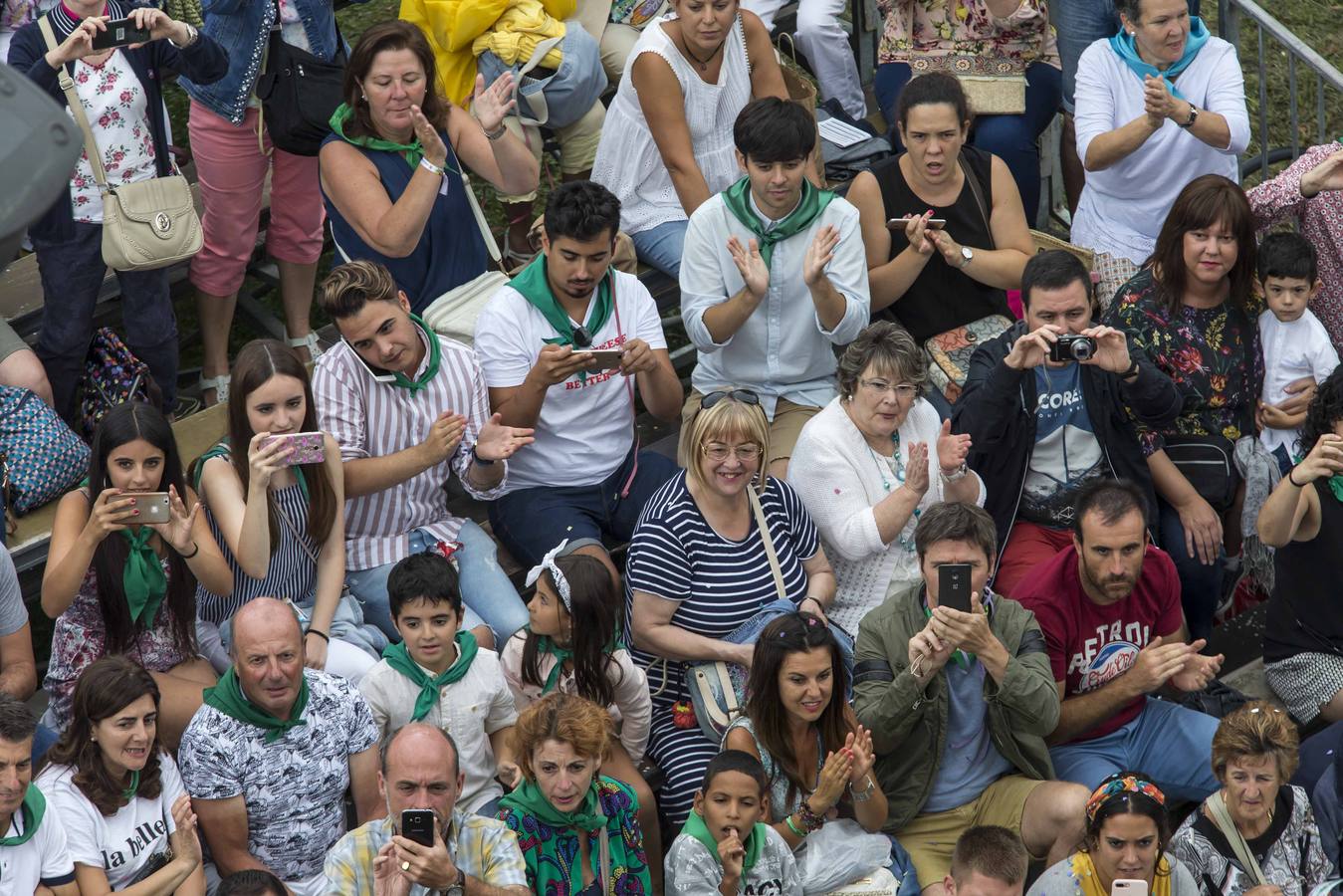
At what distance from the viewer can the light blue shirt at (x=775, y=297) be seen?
6.59m

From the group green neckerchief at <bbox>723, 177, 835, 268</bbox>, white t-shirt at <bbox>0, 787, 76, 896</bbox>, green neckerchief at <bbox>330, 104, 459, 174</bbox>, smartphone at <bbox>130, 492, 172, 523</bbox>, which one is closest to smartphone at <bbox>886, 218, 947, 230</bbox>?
green neckerchief at <bbox>723, 177, 835, 268</bbox>

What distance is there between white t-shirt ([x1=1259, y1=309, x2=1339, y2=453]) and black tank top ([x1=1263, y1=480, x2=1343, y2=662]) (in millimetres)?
543

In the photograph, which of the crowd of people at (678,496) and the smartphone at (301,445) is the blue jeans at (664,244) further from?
the smartphone at (301,445)

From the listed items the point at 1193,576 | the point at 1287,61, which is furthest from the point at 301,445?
the point at 1287,61

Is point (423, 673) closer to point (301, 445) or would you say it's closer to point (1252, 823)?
point (301, 445)

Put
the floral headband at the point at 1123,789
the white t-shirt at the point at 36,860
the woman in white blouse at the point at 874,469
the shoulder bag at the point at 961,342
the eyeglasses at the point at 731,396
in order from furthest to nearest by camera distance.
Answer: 1. the shoulder bag at the point at 961,342
2. the woman in white blouse at the point at 874,469
3. the eyeglasses at the point at 731,396
4. the floral headband at the point at 1123,789
5. the white t-shirt at the point at 36,860

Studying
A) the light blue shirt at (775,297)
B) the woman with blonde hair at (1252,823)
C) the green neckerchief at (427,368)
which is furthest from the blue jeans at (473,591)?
the woman with blonde hair at (1252,823)

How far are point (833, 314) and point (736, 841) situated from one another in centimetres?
206

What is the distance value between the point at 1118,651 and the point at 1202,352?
125cm

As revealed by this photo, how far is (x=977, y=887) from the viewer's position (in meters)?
5.17

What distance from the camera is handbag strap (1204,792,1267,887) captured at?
5535 millimetres

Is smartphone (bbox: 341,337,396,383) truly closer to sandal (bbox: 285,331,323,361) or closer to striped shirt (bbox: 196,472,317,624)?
striped shirt (bbox: 196,472,317,624)

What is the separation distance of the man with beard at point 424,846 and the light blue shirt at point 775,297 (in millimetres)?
2078

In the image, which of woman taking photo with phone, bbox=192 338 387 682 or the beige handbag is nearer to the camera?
woman taking photo with phone, bbox=192 338 387 682
